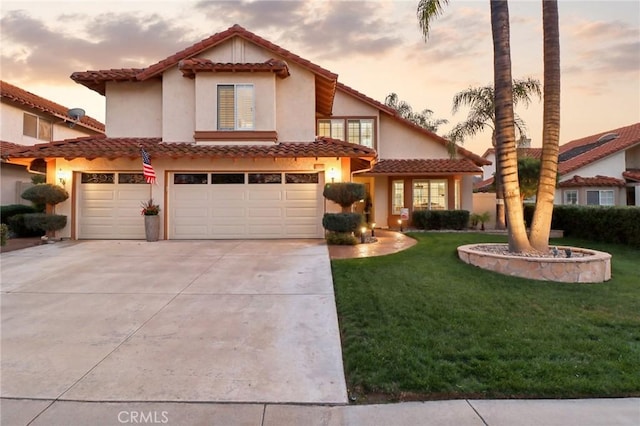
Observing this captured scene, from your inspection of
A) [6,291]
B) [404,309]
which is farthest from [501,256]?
[6,291]

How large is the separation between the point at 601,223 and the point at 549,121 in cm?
719

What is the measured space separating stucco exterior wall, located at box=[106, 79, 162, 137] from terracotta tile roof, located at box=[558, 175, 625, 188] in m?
22.6

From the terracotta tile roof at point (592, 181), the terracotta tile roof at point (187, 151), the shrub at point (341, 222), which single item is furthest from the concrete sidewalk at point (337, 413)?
the terracotta tile roof at point (592, 181)

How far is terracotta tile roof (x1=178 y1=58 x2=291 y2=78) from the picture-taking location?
12344 millimetres

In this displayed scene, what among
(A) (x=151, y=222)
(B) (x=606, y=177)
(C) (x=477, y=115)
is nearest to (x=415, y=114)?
(C) (x=477, y=115)

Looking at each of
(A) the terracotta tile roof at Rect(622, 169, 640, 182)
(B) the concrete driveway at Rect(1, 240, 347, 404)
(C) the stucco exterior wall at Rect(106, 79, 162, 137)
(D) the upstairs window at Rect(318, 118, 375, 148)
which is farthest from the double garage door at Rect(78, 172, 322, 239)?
(A) the terracotta tile roof at Rect(622, 169, 640, 182)

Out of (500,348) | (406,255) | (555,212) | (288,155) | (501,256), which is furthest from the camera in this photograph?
(555,212)

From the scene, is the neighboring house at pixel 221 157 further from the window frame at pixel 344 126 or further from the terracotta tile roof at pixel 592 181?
the terracotta tile roof at pixel 592 181

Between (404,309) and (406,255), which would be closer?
(404,309)

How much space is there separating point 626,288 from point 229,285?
7.60 metres

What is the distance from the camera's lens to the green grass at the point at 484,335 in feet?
11.3

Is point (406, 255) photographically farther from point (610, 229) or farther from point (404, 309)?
point (610, 229)

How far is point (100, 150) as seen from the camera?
39.6ft

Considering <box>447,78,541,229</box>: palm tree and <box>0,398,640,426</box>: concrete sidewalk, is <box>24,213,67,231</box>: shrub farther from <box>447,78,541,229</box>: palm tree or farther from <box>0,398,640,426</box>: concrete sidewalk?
<box>447,78,541,229</box>: palm tree
